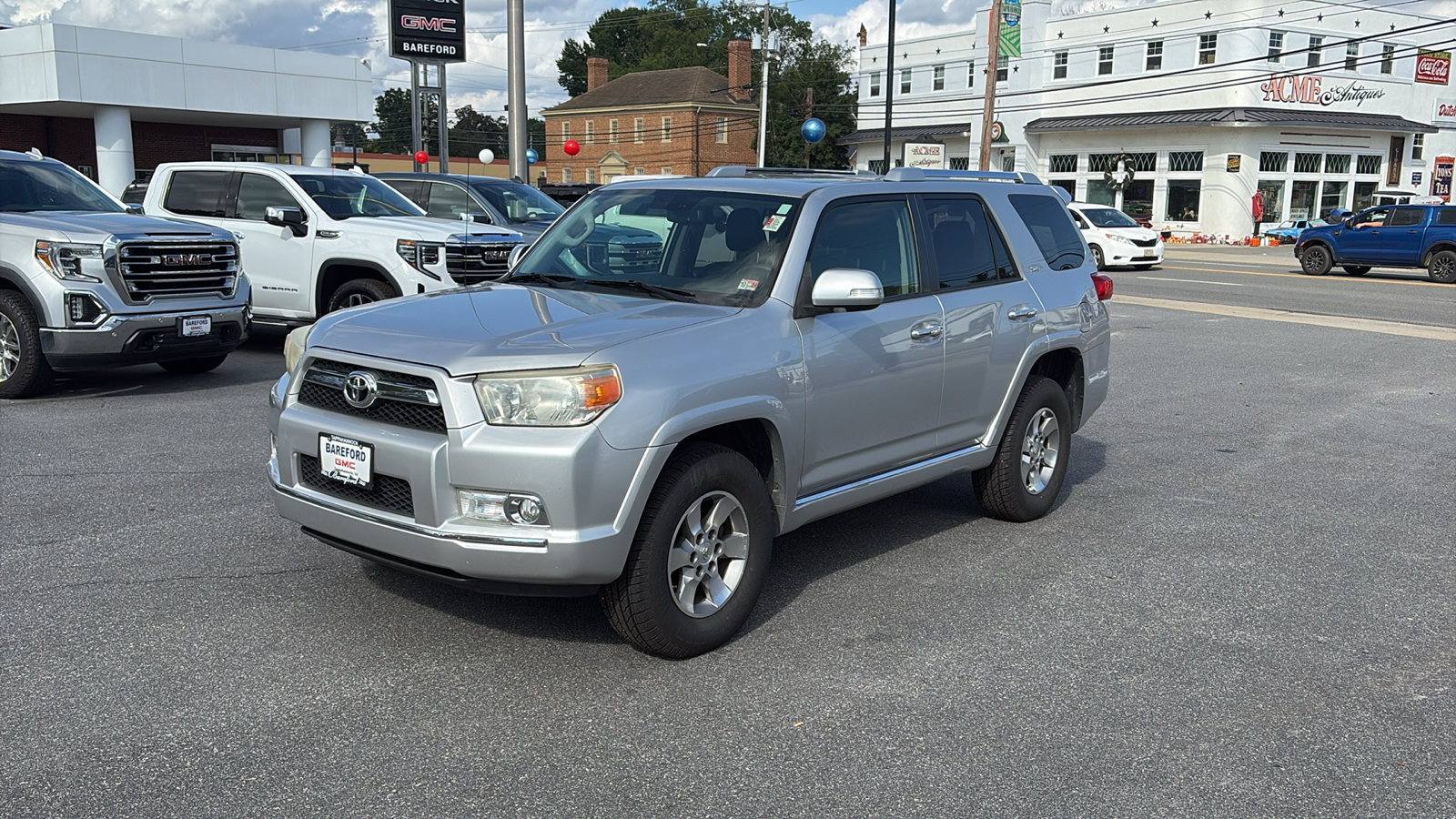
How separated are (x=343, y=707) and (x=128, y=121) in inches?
1273

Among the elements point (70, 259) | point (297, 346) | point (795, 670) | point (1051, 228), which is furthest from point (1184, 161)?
point (297, 346)

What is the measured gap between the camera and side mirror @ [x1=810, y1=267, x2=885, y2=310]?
4.75m

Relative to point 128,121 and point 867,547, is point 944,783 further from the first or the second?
point 128,121

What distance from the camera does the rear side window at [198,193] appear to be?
1237cm

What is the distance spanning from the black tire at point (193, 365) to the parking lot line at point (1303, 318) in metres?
14.1

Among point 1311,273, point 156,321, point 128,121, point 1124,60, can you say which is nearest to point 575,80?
point 1124,60

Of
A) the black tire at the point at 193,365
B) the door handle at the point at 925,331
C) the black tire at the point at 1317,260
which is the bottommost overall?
the black tire at the point at 193,365

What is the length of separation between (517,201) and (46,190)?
5.63 m

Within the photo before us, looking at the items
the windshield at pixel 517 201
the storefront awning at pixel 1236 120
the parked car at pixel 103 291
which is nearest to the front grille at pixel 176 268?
the parked car at pixel 103 291

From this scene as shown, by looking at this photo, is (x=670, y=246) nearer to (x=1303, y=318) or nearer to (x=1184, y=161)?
(x=1303, y=318)

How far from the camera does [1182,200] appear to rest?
48594mm

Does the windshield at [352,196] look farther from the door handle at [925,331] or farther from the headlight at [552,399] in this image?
the headlight at [552,399]

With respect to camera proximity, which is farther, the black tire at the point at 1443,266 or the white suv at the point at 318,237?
the black tire at the point at 1443,266

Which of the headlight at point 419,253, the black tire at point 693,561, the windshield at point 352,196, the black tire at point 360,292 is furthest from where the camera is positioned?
the windshield at point 352,196
